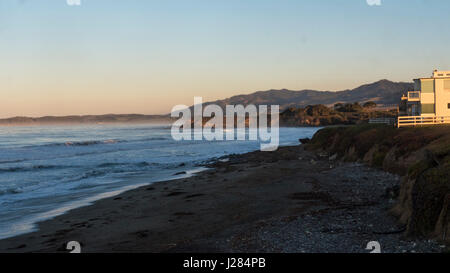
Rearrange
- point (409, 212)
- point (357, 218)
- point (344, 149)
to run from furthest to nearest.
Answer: point (344, 149) < point (357, 218) < point (409, 212)

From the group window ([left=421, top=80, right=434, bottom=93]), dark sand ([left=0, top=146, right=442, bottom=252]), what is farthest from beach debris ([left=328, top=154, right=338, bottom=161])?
dark sand ([left=0, top=146, right=442, bottom=252])

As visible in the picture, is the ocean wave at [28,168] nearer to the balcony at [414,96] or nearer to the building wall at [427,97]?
the balcony at [414,96]

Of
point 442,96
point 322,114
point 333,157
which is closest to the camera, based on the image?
point 333,157

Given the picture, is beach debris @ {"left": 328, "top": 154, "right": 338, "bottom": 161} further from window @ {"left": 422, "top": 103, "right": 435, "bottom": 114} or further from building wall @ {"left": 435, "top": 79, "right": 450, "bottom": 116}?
building wall @ {"left": 435, "top": 79, "right": 450, "bottom": 116}

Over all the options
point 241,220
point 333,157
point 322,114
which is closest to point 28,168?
point 333,157

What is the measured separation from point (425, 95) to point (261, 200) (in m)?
26.1

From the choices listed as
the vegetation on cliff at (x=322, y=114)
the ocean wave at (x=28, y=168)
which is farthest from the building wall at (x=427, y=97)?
Result: the vegetation on cliff at (x=322, y=114)

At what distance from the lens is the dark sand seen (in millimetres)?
10031

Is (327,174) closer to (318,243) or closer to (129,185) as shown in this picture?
(129,185)

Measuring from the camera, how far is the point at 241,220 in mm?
13164

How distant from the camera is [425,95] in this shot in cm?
3594

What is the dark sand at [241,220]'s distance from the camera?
10.0 m

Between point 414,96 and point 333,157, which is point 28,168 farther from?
point 414,96
